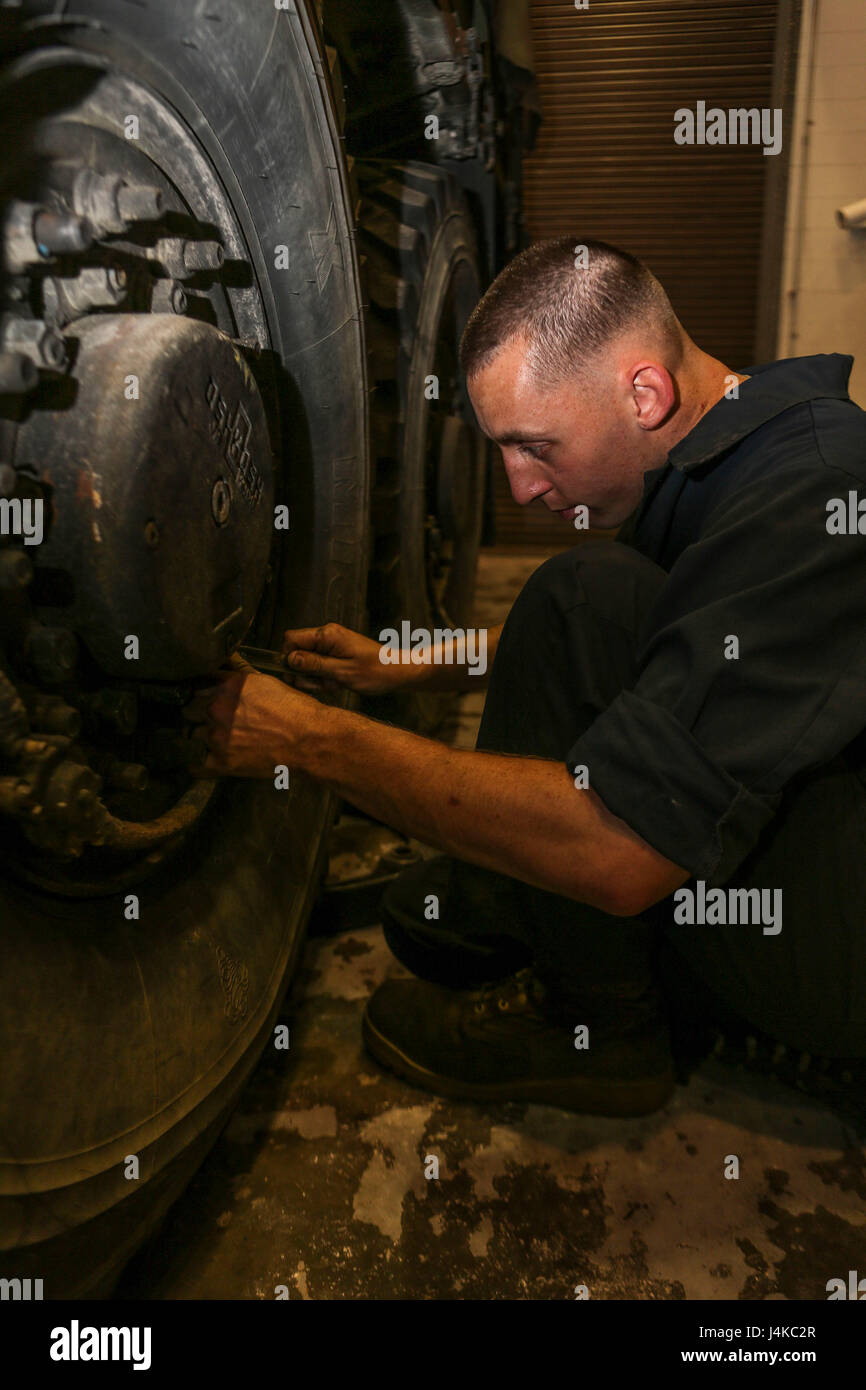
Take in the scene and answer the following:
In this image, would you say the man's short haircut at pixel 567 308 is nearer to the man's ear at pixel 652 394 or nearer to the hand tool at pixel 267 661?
the man's ear at pixel 652 394

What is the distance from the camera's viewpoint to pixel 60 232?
0.88 metres

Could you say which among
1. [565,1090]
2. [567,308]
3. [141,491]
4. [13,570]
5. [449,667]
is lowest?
[565,1090]

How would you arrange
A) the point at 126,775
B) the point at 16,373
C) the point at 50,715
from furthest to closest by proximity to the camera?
the point at 126,775 < the point at 50,715 < the point at 16,373

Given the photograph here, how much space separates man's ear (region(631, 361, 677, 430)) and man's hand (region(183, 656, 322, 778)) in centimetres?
58

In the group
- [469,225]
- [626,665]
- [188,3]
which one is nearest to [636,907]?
[626,665]

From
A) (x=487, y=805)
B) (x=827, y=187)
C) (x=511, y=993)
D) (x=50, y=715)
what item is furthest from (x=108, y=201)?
(x=827, y=187)

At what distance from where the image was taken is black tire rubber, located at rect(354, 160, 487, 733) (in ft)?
6.26

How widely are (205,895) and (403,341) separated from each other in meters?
1.18

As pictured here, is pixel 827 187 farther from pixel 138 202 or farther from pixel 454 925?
pixel 138 202

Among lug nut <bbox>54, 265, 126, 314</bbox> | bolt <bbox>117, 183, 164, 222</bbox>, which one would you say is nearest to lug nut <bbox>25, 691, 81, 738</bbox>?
lug nut <bbox>54, 265, 126, 314</bbox>

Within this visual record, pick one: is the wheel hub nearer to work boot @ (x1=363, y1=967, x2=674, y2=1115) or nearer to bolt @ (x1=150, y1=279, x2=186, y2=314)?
bolt @ (x1=150, y1=279, x2=186, y2=314)

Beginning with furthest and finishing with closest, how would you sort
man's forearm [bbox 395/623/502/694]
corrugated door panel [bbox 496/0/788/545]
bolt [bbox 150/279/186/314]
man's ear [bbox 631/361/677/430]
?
corrugated door panel [bbox 496/0/788/545], man's forearm [bbox 395/623/502/694], man's ear [bbox 631/361/677/430], bolt [bbox 150/279/186/314]

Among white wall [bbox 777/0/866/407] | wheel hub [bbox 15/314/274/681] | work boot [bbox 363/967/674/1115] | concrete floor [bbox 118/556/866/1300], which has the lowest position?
concrete floor [bbox 118/556/866/1300]
